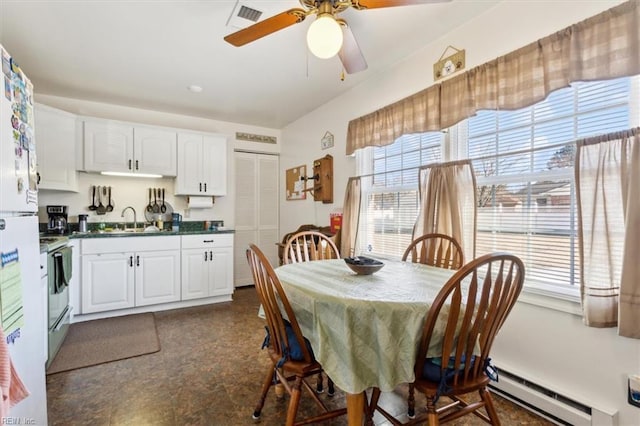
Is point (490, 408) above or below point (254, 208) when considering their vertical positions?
below

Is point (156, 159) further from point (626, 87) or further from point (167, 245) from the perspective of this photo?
point (626, 87)

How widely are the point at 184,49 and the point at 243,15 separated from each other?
77cm

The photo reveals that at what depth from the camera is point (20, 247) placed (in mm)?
1260

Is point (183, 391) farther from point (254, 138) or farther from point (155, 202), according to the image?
point (254, 138)

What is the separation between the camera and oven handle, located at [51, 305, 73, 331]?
8.15ft

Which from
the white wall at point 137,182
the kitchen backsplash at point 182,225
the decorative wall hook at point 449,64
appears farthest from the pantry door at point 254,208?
the decorative wall hook at point 449,64

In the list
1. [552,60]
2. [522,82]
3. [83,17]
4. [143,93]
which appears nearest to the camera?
[552,60]

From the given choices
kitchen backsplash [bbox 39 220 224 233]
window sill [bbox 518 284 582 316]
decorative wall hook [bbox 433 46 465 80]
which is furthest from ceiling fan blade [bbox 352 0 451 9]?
kitchen backsplash [bbox 39 220 224 233]

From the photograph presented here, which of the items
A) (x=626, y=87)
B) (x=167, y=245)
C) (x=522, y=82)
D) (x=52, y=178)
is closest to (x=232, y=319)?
(x=167, y=245)

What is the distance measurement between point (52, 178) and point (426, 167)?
12.7 feet

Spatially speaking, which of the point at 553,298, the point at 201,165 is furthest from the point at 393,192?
the point at 201,165

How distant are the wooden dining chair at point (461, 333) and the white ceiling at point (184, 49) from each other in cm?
186

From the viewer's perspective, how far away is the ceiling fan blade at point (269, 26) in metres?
1.58

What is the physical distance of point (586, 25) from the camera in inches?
61.8
